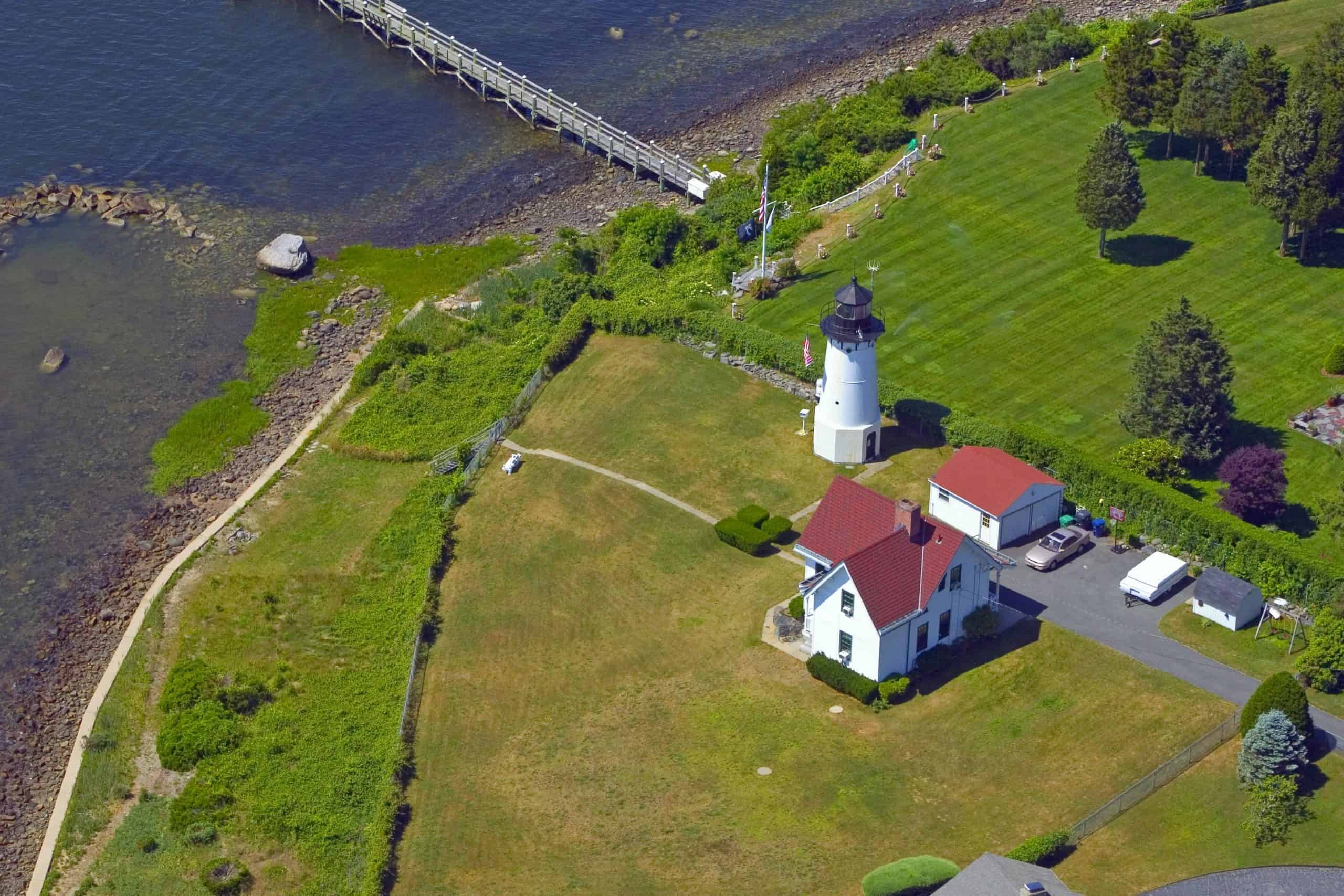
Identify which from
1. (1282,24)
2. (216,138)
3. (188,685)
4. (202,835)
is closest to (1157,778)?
(202,835)

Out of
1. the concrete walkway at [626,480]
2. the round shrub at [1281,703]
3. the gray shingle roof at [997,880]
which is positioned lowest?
the concrete walkway at [626,480]

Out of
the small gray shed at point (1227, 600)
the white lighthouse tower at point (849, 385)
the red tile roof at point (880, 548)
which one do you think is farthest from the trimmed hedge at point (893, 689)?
the white lighthouse tower at point (849, 385)

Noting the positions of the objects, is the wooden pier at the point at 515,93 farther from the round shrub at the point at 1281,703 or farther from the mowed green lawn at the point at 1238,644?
the round shrub at the point at 1281,703

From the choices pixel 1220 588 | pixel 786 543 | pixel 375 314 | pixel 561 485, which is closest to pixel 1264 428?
pixel 1220 588

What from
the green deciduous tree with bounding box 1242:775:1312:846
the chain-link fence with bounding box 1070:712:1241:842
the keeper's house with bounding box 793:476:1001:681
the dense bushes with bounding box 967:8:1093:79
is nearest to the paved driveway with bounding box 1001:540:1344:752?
the chain-link fence with bounding box 1070:712:1241:842

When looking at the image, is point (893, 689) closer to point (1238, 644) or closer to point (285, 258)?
point (1238, 644)
